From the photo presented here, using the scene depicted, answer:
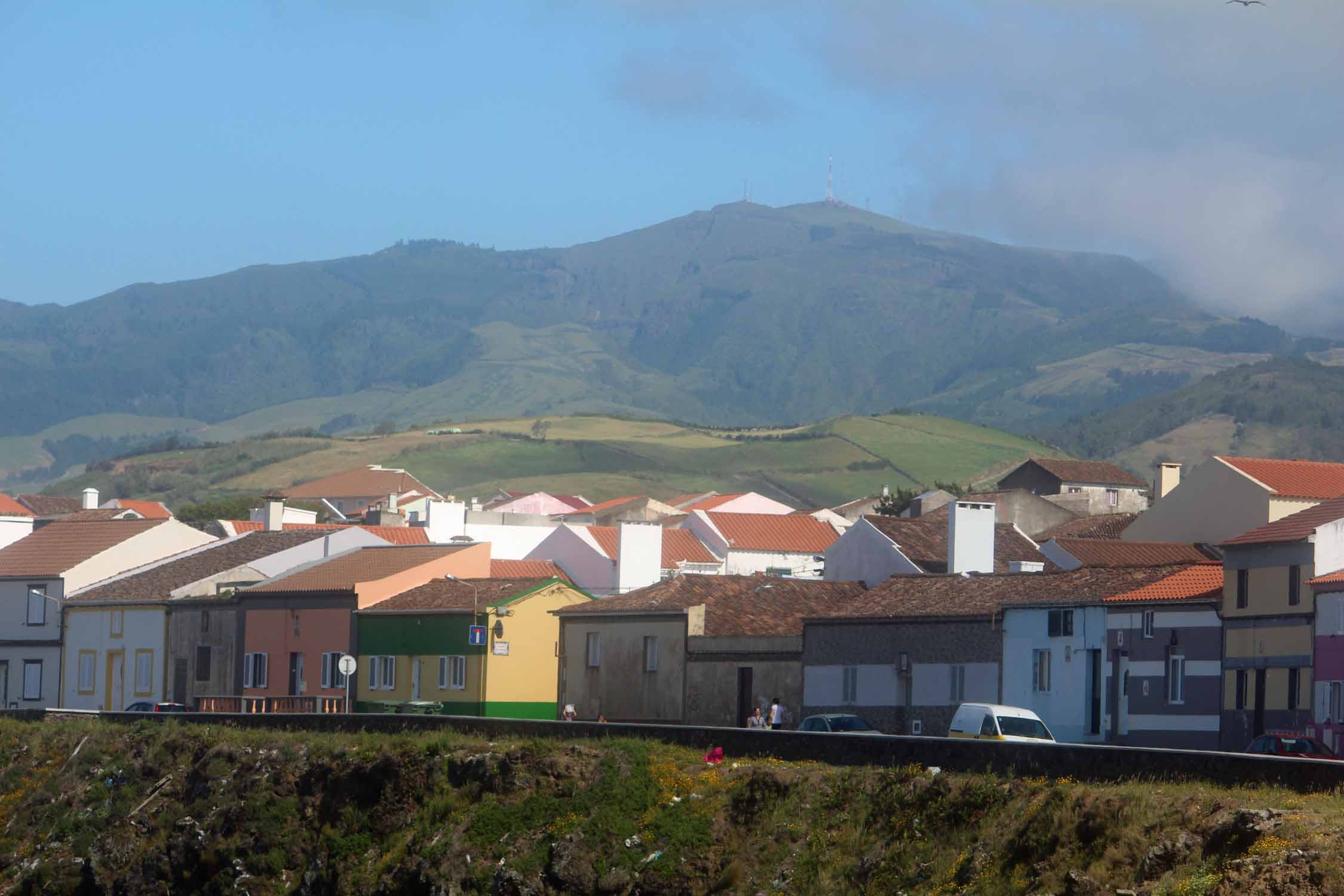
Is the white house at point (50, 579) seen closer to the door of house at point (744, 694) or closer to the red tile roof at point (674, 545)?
the red tile roof at point (674, 545)

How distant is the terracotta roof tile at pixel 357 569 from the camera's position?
7300 cm

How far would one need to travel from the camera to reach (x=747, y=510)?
138 m

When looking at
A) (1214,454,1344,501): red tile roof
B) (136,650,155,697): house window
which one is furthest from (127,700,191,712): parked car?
(1214,454,1344,501): red tile roof

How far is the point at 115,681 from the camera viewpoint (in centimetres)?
7975

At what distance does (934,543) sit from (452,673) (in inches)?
722

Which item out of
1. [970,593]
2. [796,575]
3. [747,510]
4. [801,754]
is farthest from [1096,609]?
[747,510]

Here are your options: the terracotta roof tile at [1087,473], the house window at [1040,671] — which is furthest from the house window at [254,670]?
the terracotta roof tile at [1087,473]

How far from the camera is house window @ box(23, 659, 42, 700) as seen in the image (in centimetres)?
8319

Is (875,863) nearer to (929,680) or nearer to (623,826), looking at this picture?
(623,826)

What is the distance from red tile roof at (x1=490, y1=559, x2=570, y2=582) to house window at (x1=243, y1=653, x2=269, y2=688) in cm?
957

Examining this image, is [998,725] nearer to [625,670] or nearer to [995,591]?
[995,591]

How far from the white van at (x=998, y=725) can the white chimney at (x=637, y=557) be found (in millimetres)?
34750

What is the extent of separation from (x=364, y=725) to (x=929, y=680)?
17.6 meters

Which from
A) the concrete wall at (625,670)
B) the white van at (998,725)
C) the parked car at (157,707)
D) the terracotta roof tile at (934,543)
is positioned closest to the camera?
the white van at (998,725)
